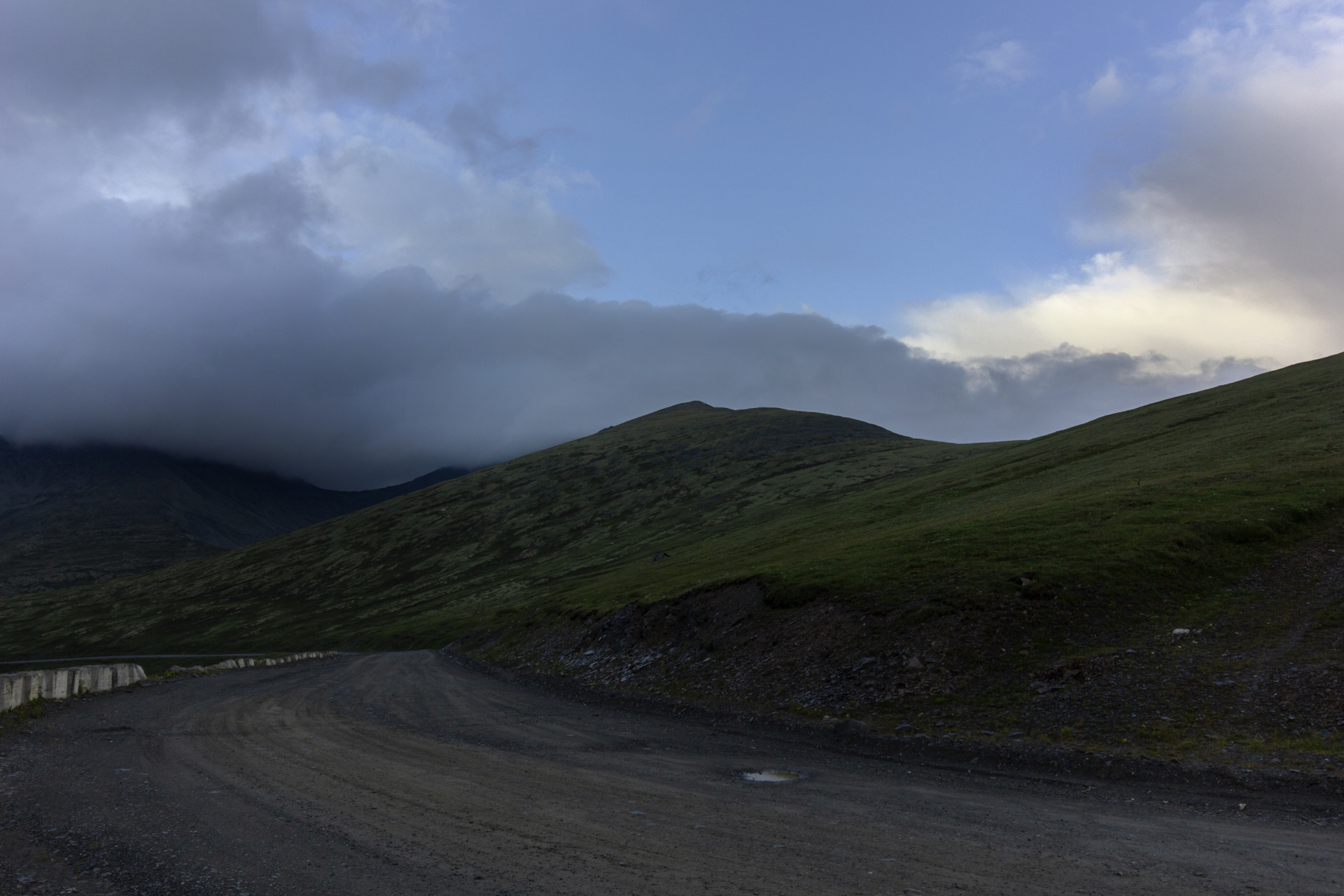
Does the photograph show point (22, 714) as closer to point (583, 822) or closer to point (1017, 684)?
point (583, 822)

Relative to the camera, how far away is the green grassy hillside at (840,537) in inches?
1115

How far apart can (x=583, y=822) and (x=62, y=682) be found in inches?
1103

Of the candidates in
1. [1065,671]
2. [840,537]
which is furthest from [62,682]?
[840,537]

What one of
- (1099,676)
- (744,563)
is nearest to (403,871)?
(1099,676)

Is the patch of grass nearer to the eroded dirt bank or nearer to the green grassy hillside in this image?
the eroded dirt bank

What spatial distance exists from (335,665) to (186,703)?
24.6 meters

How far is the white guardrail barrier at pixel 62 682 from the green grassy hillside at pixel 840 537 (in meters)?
24.5

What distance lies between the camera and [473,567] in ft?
503

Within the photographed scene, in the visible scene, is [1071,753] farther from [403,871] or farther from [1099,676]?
[403,871]

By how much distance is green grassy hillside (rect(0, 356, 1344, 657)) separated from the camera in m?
28.3

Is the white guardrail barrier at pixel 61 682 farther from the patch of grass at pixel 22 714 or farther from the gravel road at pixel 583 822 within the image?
the gravel road at pixel 583 822

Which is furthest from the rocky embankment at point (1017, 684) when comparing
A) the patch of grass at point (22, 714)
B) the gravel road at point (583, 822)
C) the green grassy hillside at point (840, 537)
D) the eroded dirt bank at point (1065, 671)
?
the patch of grass at point (22, 714)

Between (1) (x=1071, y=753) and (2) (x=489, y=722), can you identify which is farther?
(2) (x=489, y=722)

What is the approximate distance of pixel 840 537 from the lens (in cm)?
5728
